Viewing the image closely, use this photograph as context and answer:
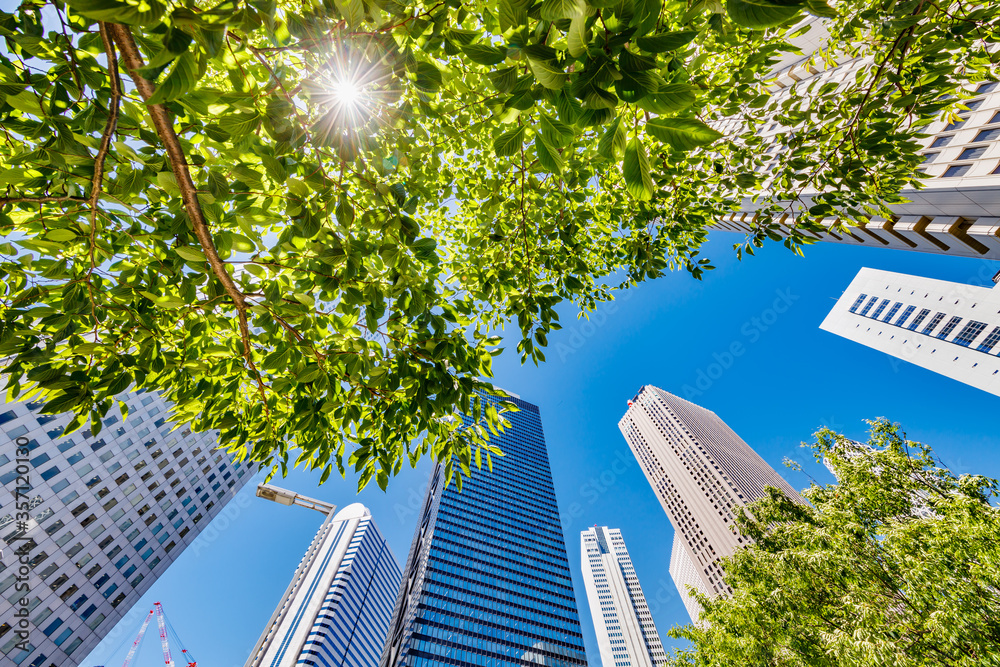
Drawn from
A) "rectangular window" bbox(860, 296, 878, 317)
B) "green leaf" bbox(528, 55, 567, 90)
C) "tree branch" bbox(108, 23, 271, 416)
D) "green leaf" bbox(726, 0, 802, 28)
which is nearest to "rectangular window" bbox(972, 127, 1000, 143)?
"green leaf" bbox(726, 0, 802, 28)

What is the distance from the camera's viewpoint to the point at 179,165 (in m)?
2.24

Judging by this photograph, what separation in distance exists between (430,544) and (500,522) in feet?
67.1

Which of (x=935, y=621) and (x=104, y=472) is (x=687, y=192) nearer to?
(x=935, y=621)

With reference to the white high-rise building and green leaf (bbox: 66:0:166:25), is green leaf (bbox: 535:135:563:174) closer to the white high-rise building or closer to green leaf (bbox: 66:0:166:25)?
green leaf (bbox: 66:0:166:25)

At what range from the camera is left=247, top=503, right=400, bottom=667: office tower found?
103062 mm

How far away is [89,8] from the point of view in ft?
3.39

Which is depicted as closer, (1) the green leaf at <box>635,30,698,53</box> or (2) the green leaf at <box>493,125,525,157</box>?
(1) the green leaf at <box>635,30,698,53</box>

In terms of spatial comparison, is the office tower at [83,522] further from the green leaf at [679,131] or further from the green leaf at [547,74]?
the green leaf at [679,131]

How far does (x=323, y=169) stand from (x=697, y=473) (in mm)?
113082

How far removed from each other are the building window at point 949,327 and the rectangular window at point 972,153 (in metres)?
45.2

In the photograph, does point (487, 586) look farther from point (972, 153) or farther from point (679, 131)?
point (679, 131)

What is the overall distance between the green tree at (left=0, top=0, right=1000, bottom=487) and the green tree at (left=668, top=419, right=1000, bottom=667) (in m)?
10.4

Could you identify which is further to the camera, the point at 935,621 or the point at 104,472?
the point at 104,472

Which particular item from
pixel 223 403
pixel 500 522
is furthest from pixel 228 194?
pixel 500 522
